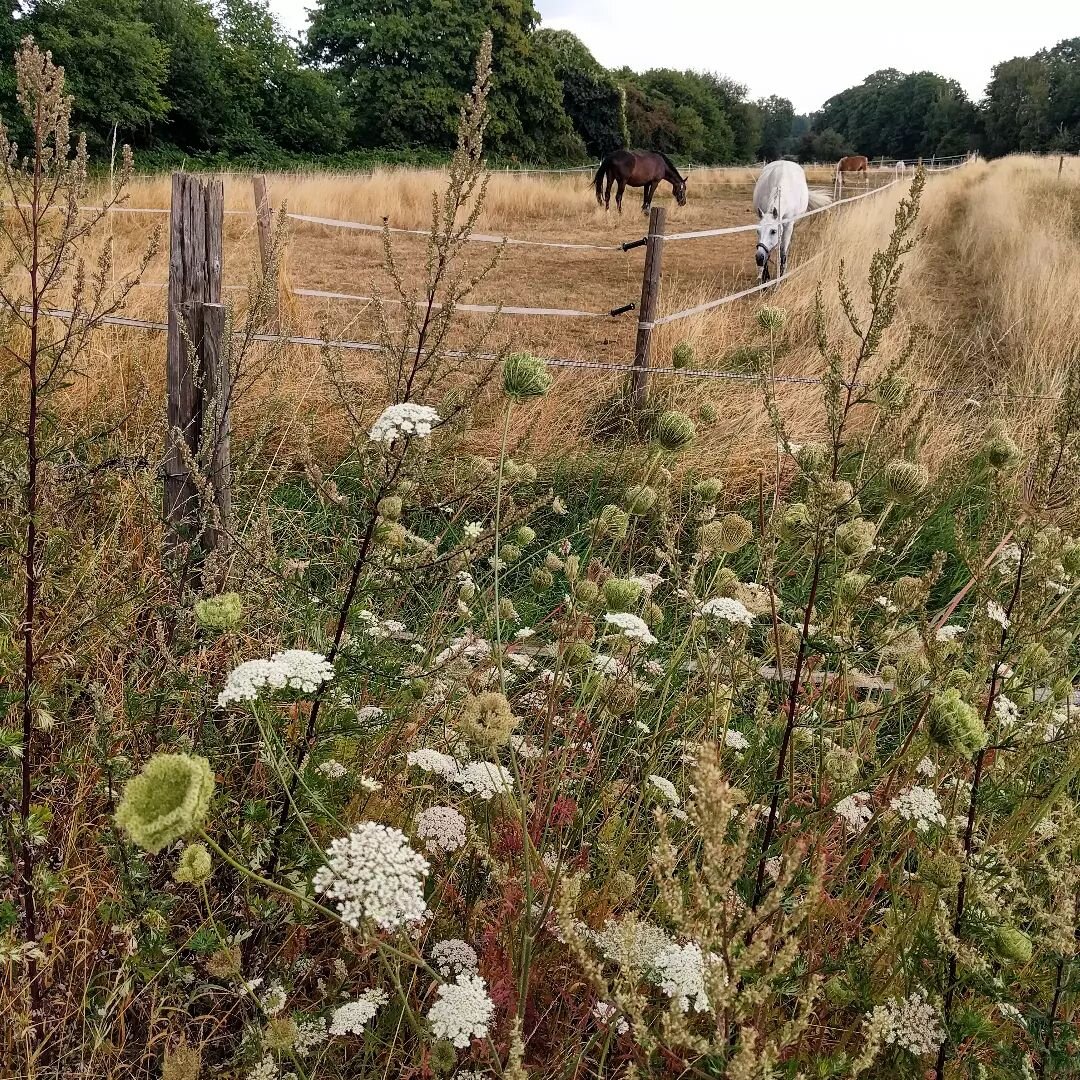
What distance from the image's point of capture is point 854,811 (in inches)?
72.5

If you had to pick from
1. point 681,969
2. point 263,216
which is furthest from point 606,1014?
point 263,216

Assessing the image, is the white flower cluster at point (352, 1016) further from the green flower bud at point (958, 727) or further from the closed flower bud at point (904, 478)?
the closed flower bud at point (904, 478)

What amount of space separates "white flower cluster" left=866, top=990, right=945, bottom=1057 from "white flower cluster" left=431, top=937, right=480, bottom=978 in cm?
64

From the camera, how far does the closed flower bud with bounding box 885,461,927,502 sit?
1.70 metres

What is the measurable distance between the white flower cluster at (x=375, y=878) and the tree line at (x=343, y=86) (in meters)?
17.2

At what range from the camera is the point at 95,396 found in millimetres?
4047

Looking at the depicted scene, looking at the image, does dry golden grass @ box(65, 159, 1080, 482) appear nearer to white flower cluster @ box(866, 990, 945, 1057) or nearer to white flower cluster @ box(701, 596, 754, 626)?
white flower cluster @ box(701, 596, 754, 626)

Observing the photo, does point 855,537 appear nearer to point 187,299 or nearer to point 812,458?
point 812,458

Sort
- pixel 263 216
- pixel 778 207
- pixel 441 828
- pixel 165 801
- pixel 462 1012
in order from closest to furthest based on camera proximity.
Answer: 1. pixel 165 801
2. pixel 462 1012
3. pixel 441 828
4. pixel 263 216
5. pixel 778 207

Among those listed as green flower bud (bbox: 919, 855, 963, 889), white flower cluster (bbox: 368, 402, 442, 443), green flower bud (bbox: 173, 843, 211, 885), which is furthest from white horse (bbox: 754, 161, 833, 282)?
green flower bud (bbox: 173, 843, 211, 885)

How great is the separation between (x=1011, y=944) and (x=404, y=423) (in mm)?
1183

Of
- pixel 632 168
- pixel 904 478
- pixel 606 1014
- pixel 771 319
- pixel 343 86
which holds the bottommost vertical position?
pixel 606 1014

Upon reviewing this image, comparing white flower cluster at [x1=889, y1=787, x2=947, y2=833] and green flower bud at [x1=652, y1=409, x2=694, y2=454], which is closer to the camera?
white flower cluster at [x1=889, y1=787, x2=947, y2=833]

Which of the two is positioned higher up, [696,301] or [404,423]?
[696,301]
